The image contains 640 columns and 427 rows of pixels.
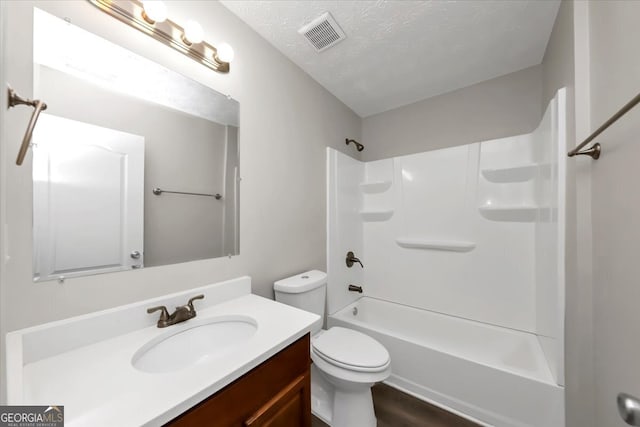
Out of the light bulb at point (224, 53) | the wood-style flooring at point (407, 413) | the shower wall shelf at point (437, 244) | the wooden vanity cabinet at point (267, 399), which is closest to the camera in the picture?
the wooden vanity cabinet at point (267, 399)

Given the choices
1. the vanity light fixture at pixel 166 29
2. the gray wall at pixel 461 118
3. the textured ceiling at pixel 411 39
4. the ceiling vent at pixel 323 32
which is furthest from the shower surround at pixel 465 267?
the vanity light fixture at pixel 166 29

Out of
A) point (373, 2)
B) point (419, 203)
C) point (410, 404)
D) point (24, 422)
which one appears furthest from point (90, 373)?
point (419, 203)

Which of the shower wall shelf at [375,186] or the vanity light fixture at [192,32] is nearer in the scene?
the vanity light fixture at [192,32]

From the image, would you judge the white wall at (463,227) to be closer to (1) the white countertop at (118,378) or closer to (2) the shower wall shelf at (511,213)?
(2) the shower wall shelf at (511,213)

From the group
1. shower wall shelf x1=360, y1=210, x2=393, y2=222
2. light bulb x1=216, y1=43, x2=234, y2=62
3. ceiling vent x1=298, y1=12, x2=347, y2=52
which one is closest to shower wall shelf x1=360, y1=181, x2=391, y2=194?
shower wall shelf x1=360, y1=210, x2=393, y2=222

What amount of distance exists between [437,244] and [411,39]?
1552mm

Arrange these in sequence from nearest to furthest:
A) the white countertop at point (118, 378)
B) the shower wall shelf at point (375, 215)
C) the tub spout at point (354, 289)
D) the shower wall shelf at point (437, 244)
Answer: the white countertop at point (118, 378) → the shower wall shelf at point (437, 244) → the tub spout at point (354, 289) → the shower wall shelf at point (375, 215)

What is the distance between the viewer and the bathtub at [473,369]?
1213 millimetres

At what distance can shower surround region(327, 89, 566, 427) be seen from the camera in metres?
1.25

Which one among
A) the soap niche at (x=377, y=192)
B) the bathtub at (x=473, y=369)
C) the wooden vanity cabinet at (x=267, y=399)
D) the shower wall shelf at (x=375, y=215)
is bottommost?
the bathtub at (x=473, y=369)

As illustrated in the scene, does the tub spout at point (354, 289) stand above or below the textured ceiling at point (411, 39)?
below

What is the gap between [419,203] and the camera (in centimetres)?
211

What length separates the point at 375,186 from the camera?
Answer: 93.4 inches

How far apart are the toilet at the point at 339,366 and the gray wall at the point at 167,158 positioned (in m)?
0.57
